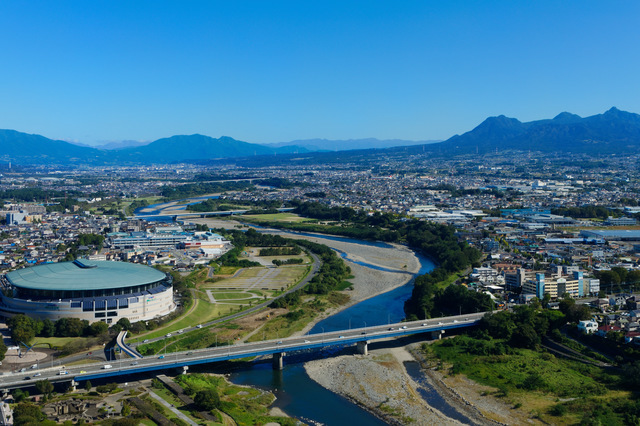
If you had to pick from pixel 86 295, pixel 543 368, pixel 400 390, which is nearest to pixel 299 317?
pixel 400 390

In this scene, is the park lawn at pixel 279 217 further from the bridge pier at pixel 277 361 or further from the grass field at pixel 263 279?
the bridge pier at pixel 277 361

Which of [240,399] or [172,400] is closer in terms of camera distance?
[172,400]

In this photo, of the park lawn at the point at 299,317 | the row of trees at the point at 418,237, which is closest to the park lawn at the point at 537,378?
the row of trees at the point at 418,237

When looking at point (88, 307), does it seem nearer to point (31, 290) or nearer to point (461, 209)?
point (31, 290)

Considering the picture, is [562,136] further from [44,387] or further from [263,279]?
[44,387]

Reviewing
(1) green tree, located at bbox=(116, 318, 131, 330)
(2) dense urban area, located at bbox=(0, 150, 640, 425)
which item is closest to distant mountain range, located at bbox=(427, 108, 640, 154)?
(2) dense urban area, located at bbox=(0, 150, 640, 425)

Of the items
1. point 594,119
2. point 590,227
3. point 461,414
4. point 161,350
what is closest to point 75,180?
point 590,227

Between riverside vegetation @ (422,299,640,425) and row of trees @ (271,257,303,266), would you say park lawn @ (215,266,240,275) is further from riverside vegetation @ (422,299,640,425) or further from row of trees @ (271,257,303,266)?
riverside vegetation @ (422,299,640,425)
